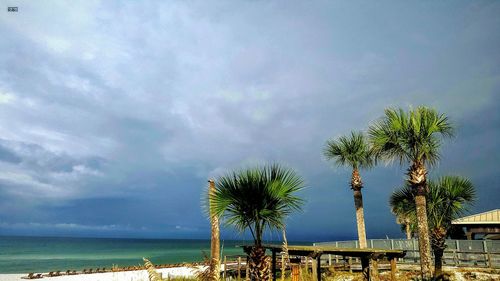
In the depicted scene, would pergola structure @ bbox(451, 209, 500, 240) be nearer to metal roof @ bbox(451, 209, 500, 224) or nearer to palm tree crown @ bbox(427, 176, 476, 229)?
metal roof @ bbox(451, 209, 500, 224)

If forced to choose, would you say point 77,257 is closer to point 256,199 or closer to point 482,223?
point 482,223

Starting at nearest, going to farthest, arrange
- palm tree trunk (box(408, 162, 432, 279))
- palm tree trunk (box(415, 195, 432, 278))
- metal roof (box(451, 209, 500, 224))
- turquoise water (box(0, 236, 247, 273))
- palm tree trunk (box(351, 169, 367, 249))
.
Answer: palm tree trunk (box(415, 195, 432, 278)) < palm tree trunk (box(408, 162, 432, 279)) < palm tree trunk (box(351, 169, 367, 249)) < metal roof (box(451, 209, 500, 224)) < turquoise water (box(0, 236, 247, 273))

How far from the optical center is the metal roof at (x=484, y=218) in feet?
90.0

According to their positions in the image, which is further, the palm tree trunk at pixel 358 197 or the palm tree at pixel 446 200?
the palm tree trunk at pixel 358 197

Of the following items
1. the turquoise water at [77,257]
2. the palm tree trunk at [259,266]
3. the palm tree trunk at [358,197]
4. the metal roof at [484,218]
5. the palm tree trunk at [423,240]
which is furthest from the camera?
the turquoise water at [77,257]

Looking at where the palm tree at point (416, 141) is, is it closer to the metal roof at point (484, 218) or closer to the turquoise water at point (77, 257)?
the metal roof at point (484, 218)

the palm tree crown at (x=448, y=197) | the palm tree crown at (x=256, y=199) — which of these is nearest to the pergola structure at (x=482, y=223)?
the palm tree crown at (x=448, y=197)

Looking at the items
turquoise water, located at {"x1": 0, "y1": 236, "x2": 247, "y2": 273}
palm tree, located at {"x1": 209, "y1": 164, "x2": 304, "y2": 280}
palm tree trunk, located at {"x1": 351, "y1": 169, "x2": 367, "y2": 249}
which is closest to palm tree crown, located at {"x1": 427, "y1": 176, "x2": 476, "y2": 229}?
palm tree trunk, located at {"x1": 351, "y1": 169, "x2": 367, "y2": 249}

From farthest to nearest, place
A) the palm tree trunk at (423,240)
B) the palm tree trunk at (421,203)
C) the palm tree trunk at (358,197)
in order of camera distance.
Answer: the palm tree trunk at (358,197) < the palm tree trunk at (421,203) < the palm tree trunk at (423,240)

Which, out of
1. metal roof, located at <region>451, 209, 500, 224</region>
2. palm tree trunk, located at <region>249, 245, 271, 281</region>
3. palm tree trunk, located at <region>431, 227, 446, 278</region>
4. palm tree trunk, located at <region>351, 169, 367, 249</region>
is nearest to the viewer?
palm tree trunk, located at <region>249, 245, 271, 281</region>

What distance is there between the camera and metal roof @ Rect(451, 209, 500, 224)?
27422 millimetres

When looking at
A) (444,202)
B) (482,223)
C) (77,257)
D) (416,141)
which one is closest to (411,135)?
(416,141)

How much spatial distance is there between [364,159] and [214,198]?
16.2 metres

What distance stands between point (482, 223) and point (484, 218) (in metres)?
0.48
